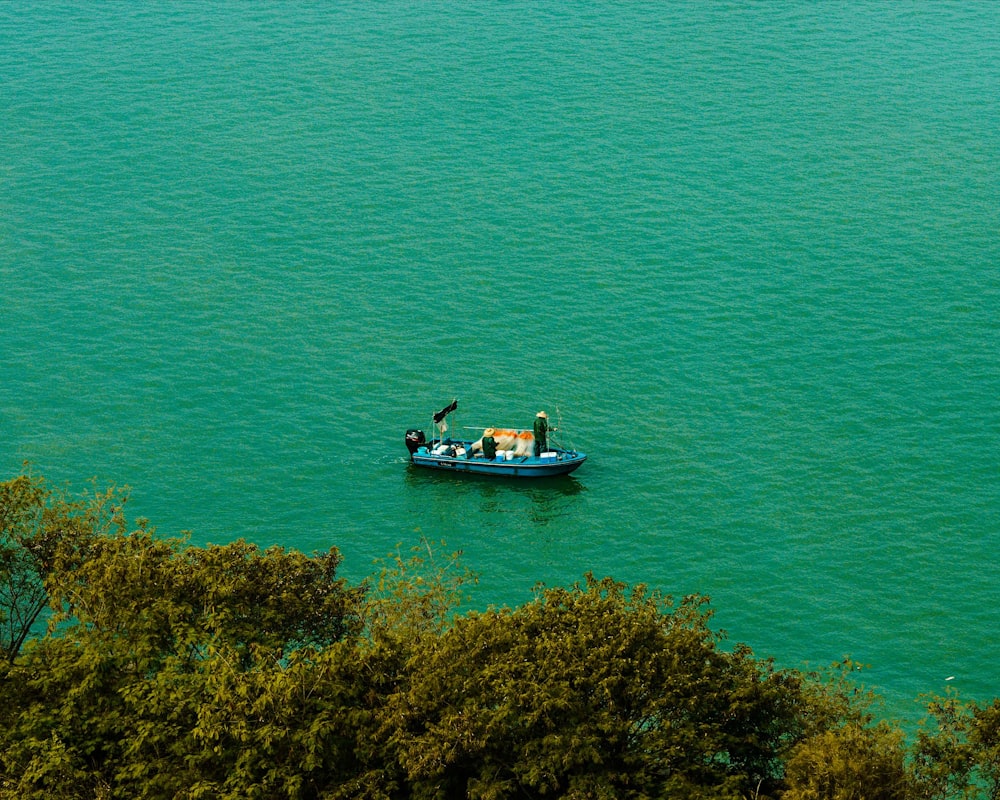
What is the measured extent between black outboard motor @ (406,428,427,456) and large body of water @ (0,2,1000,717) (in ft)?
6.15

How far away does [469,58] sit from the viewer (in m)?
156

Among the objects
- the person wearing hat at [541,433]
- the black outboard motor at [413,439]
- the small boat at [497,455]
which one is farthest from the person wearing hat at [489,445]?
the black outboard motor at [413,439]

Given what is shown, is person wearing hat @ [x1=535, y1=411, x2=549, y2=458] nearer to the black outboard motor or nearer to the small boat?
the small boat

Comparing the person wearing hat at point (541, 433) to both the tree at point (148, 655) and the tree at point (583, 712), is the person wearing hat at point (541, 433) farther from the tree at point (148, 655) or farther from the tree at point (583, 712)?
the tree at point (583, 712)

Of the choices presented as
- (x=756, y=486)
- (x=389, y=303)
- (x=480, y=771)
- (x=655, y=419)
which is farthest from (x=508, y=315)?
(x=480, y=771)

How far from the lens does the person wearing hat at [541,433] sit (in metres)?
93.3

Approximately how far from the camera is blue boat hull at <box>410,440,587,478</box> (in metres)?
92.7

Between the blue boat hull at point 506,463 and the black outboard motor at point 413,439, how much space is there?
0.32 metres

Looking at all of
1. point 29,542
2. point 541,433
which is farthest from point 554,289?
point 29,542

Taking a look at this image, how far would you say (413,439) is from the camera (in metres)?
94.1

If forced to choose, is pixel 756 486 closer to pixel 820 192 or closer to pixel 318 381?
pixel 318 381

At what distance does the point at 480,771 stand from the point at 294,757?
6284 millimetres

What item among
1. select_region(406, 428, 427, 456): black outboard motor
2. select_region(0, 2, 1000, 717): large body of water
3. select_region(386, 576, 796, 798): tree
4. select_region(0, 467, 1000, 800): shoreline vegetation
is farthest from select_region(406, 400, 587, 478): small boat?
select_region(386, 576, 796, 798): tree

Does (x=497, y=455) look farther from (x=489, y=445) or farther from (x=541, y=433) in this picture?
(x=541, y=433)
